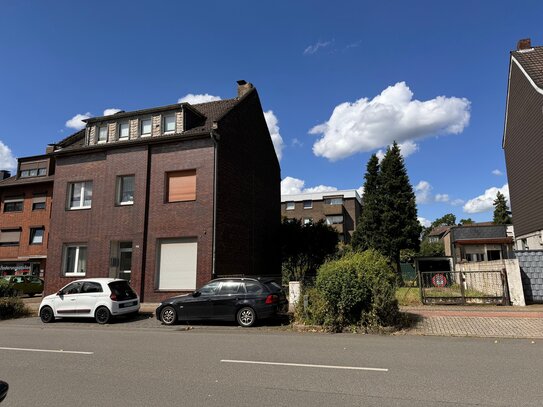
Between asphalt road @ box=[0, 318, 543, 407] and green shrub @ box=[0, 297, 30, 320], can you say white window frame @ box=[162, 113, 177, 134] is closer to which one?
green shrub @ box=[0, 297, 30, 320]

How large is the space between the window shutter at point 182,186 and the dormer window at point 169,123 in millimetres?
2563

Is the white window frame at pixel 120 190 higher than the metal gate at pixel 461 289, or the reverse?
the white window frame at pixel 120 190

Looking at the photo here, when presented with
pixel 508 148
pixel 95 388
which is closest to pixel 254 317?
pixel 95 388

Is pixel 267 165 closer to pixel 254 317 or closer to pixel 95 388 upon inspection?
pixel 254 317

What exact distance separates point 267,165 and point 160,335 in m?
18.0

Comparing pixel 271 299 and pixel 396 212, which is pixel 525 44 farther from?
pixel 271 299

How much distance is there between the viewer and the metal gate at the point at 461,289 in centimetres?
1501

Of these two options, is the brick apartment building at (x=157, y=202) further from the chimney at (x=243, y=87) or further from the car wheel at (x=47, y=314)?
the car wheel at (x=47, y=314)

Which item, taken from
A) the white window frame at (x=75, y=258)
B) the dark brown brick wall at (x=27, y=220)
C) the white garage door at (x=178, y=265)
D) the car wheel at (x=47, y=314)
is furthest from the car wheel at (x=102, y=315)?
the dark brown brick wall at (x=27, y=220)

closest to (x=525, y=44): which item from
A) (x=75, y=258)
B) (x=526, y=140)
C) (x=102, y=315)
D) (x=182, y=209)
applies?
(x=526, y=140)

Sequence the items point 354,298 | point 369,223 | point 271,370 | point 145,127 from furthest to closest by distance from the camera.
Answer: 1. point 369,223
2. point 145,127
3. point 354,298
4. point 271,370

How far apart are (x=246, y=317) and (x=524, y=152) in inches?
865

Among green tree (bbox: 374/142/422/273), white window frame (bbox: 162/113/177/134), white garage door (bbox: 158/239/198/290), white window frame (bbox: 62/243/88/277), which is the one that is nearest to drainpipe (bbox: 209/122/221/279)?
white garage door (bbox: 158/239/198/290)

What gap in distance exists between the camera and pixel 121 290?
15156mm
